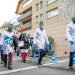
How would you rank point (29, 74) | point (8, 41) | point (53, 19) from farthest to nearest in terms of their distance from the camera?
1. point (53, 19)
2. point (8, 41)
3. point (29, 74)

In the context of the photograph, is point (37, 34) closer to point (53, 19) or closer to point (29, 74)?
point (29, 74)

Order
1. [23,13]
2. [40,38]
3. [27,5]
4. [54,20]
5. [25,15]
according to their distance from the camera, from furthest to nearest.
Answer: [23,13]
[25,15]
[27,5]
[54,20]
[40,38]

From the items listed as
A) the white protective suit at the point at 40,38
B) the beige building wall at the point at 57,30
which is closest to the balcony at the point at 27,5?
the beige building wall at the point at 57,30

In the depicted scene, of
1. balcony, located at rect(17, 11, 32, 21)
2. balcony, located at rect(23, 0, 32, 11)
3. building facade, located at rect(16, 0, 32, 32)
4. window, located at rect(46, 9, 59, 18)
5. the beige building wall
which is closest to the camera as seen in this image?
the beige building wall

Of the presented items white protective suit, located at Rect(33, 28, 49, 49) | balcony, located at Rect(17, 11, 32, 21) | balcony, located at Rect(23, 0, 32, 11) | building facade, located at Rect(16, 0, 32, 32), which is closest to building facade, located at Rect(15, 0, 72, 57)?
balcony, located at Rect(17, 11, 32, 21)

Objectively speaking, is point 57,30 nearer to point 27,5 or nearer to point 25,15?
point 27,5

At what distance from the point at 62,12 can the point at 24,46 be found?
22692mm

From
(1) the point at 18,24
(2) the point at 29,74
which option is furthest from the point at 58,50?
(1) the point at 18,24

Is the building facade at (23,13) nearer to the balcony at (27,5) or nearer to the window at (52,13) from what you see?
the balcony at (27,5)

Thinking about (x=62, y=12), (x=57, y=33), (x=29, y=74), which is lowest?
(x=29, y=74)

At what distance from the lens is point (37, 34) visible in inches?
515

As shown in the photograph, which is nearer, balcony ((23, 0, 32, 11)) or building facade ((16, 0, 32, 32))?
balcony ((23, 0, 32, 11))

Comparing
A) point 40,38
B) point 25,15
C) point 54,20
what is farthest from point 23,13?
point 40,38

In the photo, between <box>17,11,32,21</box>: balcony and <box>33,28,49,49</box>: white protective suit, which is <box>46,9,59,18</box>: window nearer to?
<box>17,11,32,21</box>: balcony
